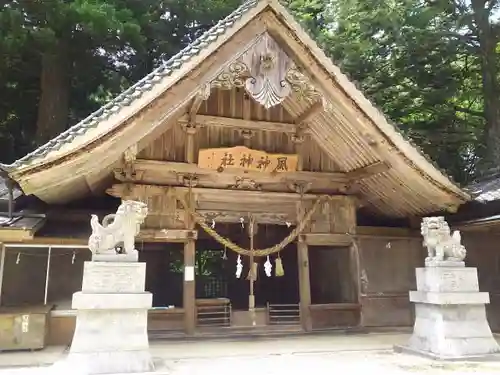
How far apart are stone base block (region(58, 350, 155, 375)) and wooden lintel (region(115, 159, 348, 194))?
4065 mm

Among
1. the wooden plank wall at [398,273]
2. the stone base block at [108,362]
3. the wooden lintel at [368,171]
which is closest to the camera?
the stone base block at [108,362]

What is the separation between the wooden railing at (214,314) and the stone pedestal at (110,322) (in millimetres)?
3880

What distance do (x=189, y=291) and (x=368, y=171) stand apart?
424 cm

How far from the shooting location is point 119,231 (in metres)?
5.84

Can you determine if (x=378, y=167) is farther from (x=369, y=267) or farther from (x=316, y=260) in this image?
(x=316, y=260)

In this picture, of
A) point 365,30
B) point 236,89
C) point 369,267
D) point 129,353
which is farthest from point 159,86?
point 365,30

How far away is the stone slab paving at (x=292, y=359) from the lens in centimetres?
583

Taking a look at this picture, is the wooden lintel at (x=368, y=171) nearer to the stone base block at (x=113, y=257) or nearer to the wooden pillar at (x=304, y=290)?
the wooden pillar at (x=304, y=290)

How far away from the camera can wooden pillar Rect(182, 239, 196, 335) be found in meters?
8.81

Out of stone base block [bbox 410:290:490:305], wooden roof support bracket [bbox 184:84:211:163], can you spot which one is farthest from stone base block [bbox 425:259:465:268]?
wooden roof support bracket [bbox 184:84:211:163]

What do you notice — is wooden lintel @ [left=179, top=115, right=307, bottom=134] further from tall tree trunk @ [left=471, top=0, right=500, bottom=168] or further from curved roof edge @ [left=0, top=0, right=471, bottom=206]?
tall tree trunk @ [left=471, top=0, right=500, bottom=168]

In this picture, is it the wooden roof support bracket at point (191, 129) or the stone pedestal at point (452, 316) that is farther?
the wooden roof support bracket at point (191, 129)

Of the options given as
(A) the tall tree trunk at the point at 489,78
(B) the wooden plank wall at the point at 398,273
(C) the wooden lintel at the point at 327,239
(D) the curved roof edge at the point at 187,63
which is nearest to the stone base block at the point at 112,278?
(D) the curved roof edge at the point at 187,63

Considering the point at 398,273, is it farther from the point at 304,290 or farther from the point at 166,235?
the point at 166,235
